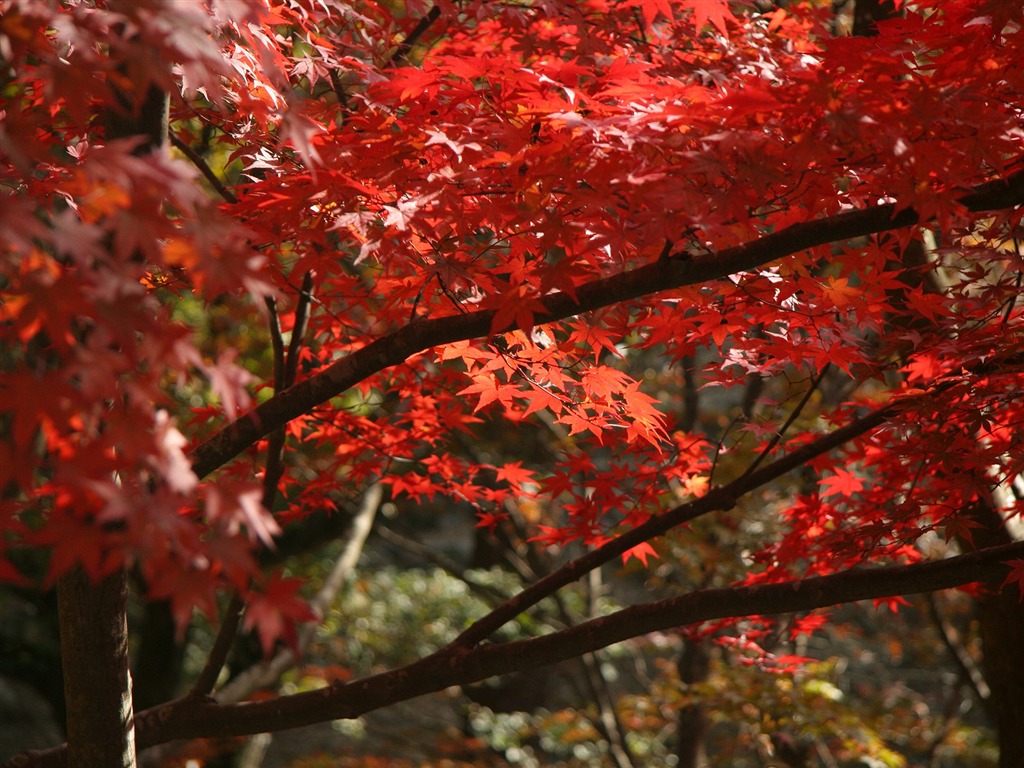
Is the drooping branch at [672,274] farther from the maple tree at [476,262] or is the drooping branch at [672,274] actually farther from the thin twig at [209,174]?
the thin twig at [209,174]

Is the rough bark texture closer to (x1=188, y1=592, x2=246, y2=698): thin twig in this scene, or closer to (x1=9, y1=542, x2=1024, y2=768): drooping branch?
(x1=9, y1=542, x2=1024, y2=768): drooping branch

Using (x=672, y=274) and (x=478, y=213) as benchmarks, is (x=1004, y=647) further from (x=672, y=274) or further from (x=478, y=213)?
(x=478, y=213)

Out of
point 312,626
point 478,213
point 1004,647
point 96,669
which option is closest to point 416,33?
point 478,213

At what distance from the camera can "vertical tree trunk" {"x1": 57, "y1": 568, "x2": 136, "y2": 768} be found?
2.40m

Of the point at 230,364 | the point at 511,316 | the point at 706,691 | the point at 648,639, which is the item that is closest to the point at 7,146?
the point at 230,364

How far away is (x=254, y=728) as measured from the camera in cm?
294

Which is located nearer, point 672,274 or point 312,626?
point 672,274

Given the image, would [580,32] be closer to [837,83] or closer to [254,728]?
[837,83]

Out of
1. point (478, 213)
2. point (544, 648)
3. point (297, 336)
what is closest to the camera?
point (478, 213)

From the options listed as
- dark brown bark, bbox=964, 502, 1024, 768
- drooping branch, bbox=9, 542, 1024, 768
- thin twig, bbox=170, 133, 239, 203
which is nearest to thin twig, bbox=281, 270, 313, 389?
thin twig, bbox=170, 133, 239, 203

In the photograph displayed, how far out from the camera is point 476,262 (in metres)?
2.37

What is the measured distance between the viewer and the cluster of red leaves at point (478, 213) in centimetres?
131

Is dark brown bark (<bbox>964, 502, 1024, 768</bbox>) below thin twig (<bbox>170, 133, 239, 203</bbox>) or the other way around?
below

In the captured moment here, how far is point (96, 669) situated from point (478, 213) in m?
1.64
